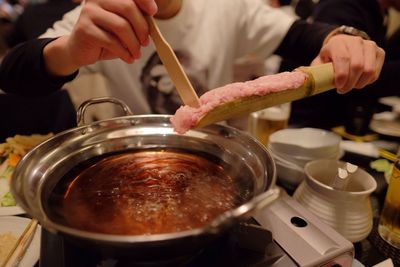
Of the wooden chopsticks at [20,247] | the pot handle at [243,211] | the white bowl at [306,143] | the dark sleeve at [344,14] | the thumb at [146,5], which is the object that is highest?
the thumb at [146,5]

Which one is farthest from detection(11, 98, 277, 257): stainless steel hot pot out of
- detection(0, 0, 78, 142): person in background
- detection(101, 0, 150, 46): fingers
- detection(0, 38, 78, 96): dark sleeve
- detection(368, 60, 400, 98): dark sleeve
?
detection(368, 60, 400, 98): dark sleeve

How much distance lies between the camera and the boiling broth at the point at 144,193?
66 centimetres

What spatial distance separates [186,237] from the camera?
49 centimetres

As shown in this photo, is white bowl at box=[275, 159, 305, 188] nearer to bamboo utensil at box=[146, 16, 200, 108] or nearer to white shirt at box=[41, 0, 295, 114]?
bamboo utensil at box=[146, 16, 200, 108]

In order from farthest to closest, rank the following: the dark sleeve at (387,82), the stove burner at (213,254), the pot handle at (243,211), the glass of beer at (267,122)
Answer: the dark sleeve at (387,82)
the glass of beer at (267,122)
the stove burner at (213,254)
the pot handle at (243,211)

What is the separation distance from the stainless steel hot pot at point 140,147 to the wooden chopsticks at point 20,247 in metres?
0.15

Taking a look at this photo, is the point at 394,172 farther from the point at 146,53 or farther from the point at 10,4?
the point at 10,4

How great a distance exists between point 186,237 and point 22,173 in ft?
1.41

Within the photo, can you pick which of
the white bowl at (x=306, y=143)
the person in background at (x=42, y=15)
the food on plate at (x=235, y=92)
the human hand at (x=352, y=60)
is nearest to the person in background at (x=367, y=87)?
the white bowl at (x=306, y=143)

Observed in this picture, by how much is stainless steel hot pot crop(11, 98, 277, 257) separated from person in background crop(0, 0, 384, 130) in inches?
9.2

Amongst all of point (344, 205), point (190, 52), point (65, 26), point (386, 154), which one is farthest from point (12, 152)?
point (386, 154)

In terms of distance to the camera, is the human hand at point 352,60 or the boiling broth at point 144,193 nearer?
the boiling broth at point 144,193

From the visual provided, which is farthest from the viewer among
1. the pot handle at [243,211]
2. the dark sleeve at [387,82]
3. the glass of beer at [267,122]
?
the dark sleeve at [387,82]

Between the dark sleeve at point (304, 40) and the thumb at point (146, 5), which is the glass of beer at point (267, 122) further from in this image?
the thumb at point (146, 5)
